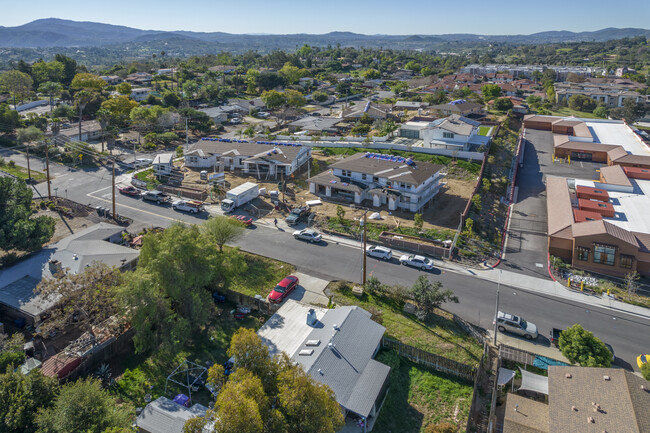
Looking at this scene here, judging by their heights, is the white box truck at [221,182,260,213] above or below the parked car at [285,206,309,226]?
above

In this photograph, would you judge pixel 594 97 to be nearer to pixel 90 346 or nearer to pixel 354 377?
pixel 354 377

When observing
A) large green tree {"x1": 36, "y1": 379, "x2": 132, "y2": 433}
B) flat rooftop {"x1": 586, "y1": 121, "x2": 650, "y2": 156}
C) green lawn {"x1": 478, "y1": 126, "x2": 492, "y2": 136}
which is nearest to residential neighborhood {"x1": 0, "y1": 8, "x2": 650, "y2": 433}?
large green tree {"x1": 36, "y1": 379, "x2": 132, "y2": 433}

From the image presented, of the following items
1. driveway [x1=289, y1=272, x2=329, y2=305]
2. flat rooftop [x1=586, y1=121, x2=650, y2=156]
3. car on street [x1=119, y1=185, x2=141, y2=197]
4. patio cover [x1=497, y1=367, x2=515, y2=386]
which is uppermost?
flat rooftop [x1=586, y1=121, x2=650, y2=156]

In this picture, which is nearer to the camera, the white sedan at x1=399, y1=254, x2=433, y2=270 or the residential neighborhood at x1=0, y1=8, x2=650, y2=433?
the residential neighborhood at x1=0, y1=8, x2=650, y2=433

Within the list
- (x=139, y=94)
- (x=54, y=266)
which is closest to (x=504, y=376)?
(x=54, y=266)

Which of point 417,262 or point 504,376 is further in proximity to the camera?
point 417,262

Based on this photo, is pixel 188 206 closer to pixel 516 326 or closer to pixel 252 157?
pixel 252 157

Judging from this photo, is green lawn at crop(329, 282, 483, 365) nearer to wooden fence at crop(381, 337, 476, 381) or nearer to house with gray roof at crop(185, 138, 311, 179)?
wooden fence at crop(381, 337, 476, 381)

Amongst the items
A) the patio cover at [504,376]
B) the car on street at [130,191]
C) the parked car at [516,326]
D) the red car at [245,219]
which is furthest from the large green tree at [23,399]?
the car on street at [130,191]
